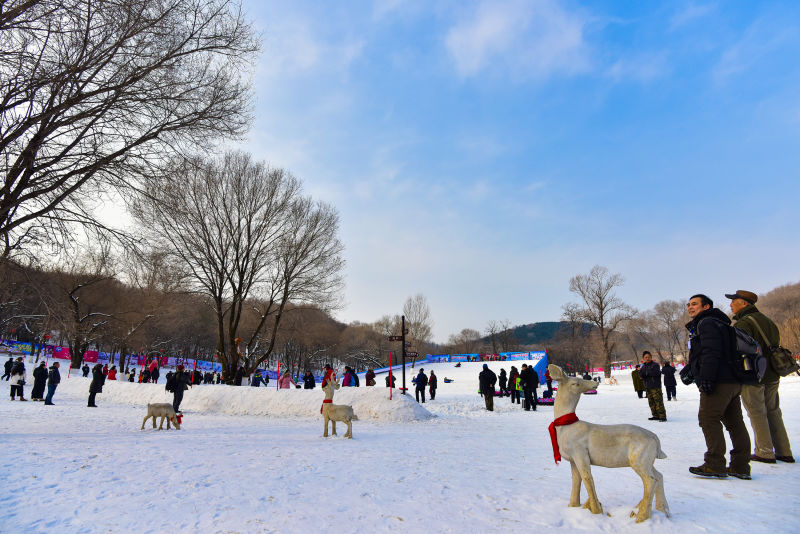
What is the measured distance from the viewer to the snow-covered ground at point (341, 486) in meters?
3.57

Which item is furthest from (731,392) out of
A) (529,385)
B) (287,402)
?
(287,402)

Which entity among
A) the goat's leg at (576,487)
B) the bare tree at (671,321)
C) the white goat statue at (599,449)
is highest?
the bare tree at (671,321)

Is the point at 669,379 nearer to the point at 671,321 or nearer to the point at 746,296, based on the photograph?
the point at 746,296

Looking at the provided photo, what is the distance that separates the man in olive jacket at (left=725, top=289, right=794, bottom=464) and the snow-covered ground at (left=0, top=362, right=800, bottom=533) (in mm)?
309

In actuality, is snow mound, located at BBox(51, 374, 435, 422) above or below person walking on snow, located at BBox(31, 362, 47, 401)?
below

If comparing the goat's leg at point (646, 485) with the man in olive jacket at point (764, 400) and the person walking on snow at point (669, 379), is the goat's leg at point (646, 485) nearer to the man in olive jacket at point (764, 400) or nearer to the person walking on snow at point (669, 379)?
the man in olive jacket at point (764, 400)

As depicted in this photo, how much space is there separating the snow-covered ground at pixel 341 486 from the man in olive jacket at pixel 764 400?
0.31m

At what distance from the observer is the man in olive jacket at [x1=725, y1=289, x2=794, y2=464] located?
514 cm

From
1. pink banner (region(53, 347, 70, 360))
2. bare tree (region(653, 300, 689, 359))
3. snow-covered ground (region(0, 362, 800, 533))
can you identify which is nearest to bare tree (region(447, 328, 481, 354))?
bare tree (region(653, 300, 689, 359))

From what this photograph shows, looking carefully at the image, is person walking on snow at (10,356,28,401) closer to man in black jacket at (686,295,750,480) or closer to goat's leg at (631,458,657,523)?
goat's leg at (631,458,657,523)

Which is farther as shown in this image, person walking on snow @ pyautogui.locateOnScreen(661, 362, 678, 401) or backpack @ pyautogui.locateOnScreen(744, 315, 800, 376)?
person walking on snow @ pyautogui.locateOnScreen(661, 362, 678, 401)

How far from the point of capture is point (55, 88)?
7.57m

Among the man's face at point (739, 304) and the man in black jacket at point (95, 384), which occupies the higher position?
the man's face at point (739, 304)

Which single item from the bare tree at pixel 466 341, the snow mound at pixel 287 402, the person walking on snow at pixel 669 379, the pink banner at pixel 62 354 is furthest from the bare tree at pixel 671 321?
the pink banner at pixel 62 354
